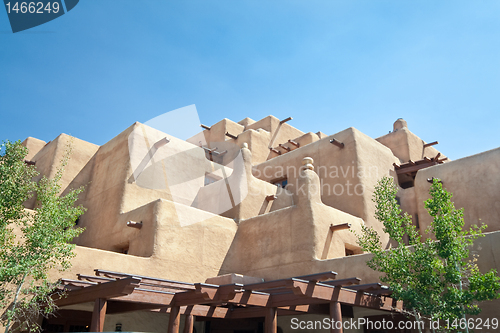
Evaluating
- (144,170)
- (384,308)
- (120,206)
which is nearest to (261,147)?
(144,170)

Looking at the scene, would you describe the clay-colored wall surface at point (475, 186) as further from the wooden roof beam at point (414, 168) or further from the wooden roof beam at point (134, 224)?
the wooden roof beam at point (134, 224)

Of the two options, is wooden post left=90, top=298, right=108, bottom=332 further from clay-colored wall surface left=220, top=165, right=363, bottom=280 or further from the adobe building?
clay-colored wall surface left=220, top=165, right=363, bottom=280

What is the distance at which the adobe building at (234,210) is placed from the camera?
13703mm

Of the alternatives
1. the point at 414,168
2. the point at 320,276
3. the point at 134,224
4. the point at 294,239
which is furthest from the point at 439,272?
the point at 414,168

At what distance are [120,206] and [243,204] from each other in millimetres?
5116

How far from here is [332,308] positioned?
941 cm

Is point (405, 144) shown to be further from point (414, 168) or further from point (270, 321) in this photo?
point (270, 321)

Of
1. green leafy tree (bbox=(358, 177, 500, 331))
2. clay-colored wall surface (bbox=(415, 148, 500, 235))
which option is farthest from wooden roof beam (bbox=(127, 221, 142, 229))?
clay-colored wall surface (bbox=(415, 148, 500, 235))

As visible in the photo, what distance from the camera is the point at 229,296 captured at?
914cm

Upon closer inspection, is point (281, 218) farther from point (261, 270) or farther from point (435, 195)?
point (435, 195)

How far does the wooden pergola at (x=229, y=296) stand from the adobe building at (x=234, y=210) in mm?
384

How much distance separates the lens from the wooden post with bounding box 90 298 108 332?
9.02 metres

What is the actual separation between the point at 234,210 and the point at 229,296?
881 cm

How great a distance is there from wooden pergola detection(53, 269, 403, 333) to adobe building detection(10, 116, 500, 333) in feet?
1.26
